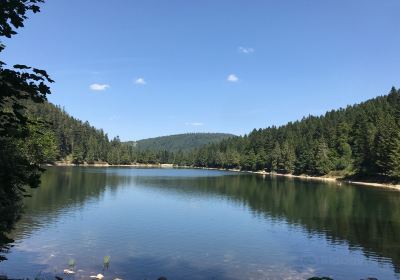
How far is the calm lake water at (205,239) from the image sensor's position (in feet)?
113

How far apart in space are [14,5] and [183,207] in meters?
64.6

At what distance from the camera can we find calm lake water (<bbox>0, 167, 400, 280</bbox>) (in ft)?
113

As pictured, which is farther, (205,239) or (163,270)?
(205,239)

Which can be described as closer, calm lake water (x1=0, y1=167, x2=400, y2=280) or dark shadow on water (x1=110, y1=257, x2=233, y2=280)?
dark shadow on water (x1=110, y1=257, x2=233, y2=280)

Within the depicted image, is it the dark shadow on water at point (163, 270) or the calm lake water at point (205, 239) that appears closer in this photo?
the dark shadow on water at point (163, 270)

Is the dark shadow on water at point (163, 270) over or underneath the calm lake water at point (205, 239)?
underneath

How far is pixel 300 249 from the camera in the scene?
43312mm

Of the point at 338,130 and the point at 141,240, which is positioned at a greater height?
the point at 338,130

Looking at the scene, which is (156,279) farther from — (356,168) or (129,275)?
(356,168)

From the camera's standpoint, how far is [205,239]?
1853 inches

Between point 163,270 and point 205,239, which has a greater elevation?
point 205,239

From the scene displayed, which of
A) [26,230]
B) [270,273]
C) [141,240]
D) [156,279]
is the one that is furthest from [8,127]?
[26,230]

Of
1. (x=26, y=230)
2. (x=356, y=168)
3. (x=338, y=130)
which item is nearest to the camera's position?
(x=26, y=230)

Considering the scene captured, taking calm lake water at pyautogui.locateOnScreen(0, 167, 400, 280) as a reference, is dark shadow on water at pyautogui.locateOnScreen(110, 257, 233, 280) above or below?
below
